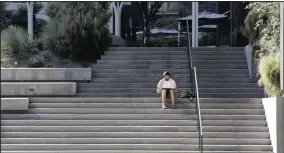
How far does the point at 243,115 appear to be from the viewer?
1672 cm

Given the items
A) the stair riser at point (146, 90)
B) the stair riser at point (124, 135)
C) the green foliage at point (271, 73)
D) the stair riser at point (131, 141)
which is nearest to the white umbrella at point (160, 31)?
the stair riser at point (146, 90)

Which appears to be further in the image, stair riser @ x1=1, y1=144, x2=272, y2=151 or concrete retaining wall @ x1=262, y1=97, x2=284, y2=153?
stair riser @ x1=1, y1=144, x2=272, y2=151

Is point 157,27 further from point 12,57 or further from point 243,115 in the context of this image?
point 243,115

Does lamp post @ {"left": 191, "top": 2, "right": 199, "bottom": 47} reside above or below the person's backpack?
above

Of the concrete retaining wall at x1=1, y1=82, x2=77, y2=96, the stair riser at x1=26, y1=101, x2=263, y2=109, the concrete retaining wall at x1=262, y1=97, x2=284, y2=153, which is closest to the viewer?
the concrete retaining wall at x1=262, y1=97, x2=284, y2=153

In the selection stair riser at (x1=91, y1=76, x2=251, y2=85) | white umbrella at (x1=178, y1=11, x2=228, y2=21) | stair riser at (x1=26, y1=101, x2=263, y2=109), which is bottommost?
stair riser at (x1=26, y1=101, x2=263, y2=109)

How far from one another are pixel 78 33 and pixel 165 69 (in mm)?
2890

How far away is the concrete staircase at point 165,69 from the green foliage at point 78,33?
1.67 feet

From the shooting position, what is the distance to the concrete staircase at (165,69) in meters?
19.3

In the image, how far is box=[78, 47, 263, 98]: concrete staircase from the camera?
19.3 m

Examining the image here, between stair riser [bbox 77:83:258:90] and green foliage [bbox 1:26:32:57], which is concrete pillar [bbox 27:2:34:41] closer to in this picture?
green foliage [bbox 1:26:32:57]

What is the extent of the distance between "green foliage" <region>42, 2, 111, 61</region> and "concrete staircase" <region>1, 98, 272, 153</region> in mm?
4231

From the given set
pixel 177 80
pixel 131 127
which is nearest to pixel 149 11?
pixel 177 80

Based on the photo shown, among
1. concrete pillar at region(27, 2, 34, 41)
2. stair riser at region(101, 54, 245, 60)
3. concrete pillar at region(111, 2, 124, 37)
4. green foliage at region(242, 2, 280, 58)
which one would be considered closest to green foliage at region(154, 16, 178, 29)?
concrete pillar at region(111, 2, 124, 37)
